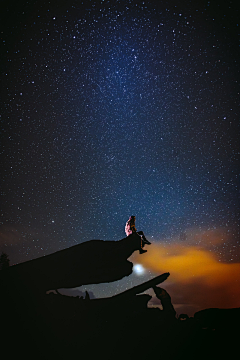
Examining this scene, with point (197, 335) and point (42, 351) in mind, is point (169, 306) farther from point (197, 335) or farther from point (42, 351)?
point (42, 351)

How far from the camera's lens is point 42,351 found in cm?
479

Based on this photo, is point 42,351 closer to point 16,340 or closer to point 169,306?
point 16,340

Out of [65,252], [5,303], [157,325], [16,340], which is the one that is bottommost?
[157,325]

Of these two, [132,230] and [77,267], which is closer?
[77,267]

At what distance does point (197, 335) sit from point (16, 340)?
15.3 feet

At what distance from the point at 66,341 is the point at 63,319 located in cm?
54

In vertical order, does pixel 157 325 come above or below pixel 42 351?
below

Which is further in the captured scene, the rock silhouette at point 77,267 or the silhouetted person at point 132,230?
the silhouetted person at point 132,230

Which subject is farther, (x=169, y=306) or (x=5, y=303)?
(x=169, y=306)

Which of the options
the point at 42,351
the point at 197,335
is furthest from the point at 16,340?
the point at 197,335

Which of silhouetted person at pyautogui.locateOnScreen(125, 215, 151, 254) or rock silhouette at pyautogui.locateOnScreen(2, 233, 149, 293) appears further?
silhouetted person at pyautogui.locateOnScreen(125, 215, 151, 254)

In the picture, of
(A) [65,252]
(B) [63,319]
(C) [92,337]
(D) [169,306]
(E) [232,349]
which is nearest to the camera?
(E) [232,349]

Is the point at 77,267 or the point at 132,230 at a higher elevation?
the point at 132,230

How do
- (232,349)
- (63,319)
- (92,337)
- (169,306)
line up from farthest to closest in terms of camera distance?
(169,306) → (63,319) → (92,337) → (232,349)
